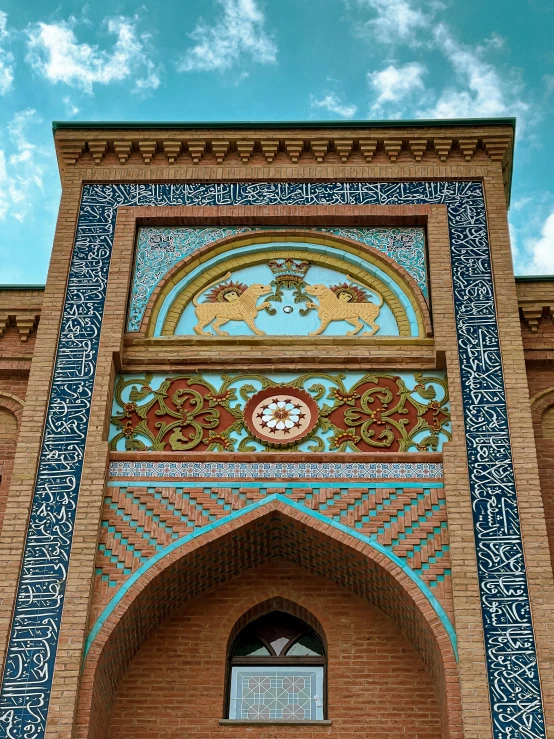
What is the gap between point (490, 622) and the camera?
383 inches

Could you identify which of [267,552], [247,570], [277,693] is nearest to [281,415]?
[267,552]

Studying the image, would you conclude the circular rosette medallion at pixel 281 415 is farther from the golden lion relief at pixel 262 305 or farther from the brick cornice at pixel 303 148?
the brick cornice at pixel 303 148

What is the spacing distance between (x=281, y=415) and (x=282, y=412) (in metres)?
0.04

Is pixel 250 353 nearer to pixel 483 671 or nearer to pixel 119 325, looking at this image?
pixel 119 325

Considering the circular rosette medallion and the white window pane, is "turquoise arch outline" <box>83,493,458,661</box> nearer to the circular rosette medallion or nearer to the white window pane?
the circular rosette medallion

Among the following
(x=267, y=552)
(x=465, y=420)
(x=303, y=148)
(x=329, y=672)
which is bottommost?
(x=329, y=672)

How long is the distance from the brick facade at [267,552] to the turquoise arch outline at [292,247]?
15cm

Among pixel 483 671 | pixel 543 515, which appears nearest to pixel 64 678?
pixel 483 671

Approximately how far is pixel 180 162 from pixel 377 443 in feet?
13.6

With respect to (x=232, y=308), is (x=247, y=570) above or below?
below

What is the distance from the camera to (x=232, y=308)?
12227mm

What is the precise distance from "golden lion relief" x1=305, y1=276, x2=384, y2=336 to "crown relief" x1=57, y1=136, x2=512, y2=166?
5.61 feet

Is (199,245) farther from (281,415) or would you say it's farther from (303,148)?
(281,415)

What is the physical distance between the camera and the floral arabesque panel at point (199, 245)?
12.3m
